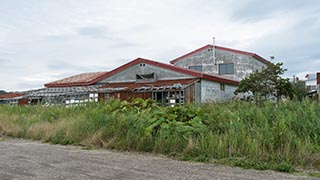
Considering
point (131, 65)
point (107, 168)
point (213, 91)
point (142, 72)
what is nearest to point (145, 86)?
point (142, 72)

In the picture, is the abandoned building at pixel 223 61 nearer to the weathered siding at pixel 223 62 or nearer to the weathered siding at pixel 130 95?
the weathered siding at pixel 223 62

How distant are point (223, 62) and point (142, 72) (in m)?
15.3

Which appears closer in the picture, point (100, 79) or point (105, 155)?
point (105, 155)

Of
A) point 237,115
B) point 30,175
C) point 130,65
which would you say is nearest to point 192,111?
point 237,115

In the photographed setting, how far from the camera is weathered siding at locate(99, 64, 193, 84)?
26853 mm

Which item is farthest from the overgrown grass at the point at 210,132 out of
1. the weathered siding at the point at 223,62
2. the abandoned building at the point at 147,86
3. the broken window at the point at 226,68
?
the broken window at the point at 226,68

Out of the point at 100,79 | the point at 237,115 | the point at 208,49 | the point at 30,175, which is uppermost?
the point at 208,49

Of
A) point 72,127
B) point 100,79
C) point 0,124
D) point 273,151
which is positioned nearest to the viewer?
point 273,151

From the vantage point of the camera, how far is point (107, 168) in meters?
Answer: 6.06

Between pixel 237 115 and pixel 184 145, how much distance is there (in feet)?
5.33

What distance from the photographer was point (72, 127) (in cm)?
Result: 1038

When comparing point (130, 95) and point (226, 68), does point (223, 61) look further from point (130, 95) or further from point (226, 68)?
point (130, 95)

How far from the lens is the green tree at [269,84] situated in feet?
91.9

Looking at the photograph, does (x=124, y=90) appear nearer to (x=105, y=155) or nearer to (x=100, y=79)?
(x=100, y=79)
